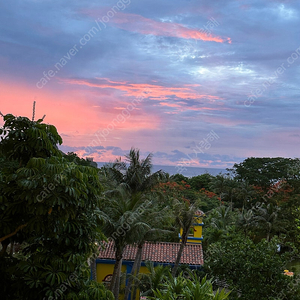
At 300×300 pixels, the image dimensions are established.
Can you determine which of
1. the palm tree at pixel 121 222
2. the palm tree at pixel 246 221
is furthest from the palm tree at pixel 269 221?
the palm tree at pixel 121 222

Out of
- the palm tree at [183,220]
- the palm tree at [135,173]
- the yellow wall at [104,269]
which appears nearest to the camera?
the palm tree at [183,220]

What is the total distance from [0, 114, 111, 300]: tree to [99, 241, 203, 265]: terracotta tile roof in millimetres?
12631

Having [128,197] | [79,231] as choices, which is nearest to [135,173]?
[128,197]

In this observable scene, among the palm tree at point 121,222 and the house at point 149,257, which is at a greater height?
the palm tree at point 121,222

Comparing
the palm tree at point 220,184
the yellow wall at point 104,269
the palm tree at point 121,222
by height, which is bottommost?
the yellow wall at point 104,269

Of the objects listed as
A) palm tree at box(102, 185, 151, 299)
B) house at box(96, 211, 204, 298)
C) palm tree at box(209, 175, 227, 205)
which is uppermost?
palm tree at box(209, 175, 227, 205)

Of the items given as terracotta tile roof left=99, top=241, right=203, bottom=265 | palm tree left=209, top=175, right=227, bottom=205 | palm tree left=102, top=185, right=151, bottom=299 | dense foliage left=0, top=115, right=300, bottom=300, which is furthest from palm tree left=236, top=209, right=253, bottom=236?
palm tree left=102, top=185, right=151, bottom=299

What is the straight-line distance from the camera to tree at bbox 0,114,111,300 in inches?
219

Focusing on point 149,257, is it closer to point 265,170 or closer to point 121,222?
point 121,222

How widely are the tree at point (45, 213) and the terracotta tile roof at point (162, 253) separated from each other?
12.6 metres

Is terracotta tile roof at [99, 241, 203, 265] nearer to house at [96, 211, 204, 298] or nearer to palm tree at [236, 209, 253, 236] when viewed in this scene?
house at [96, 211, 204, 298]

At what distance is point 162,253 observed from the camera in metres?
20.0

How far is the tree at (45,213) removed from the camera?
555 cm

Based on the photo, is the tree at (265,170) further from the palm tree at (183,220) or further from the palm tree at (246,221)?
the palm tree at (183,220)
